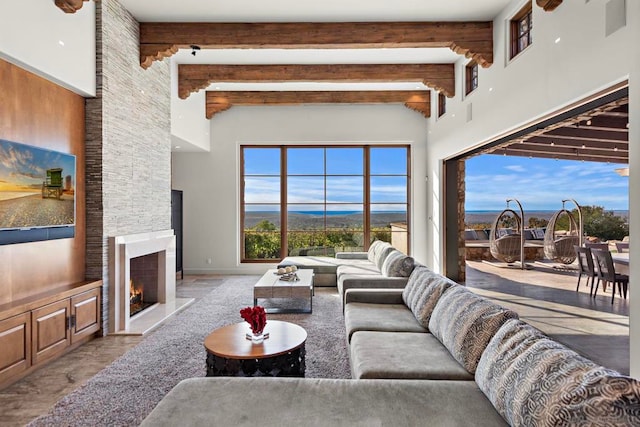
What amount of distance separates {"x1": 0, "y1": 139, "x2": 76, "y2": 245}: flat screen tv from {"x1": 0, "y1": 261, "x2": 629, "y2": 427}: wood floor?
3.94ft

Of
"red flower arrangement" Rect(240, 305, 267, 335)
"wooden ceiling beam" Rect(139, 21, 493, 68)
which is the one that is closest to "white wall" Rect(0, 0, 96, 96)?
"wooden ceiling beam" Rect(139, 21, 493, 68)

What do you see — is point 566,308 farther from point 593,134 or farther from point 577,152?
point 577,152

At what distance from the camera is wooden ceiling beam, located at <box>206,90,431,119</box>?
7977 mm

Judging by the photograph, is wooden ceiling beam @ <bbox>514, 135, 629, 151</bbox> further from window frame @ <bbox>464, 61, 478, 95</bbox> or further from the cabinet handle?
the cabinet handle

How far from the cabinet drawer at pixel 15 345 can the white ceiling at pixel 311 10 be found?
3781mm

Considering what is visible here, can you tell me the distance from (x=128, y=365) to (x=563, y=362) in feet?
11.3

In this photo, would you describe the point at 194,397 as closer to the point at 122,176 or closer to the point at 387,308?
the point at 387,308

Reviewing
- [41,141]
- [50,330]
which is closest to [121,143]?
[41,141]

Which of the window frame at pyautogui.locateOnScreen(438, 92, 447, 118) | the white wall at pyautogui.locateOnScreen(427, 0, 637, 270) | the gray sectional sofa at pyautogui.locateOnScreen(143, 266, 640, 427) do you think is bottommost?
the gray sectional sofa at pyautogui.locateOnScreen(143, 266, 640, 427)

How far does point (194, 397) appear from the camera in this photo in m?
1.88

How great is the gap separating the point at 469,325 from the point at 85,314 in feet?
12.4

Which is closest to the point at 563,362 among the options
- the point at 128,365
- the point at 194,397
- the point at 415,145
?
the point at 194,397

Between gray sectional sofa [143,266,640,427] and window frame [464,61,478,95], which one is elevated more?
window frame [464,61,478,95]

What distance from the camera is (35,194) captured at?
3.44 m
